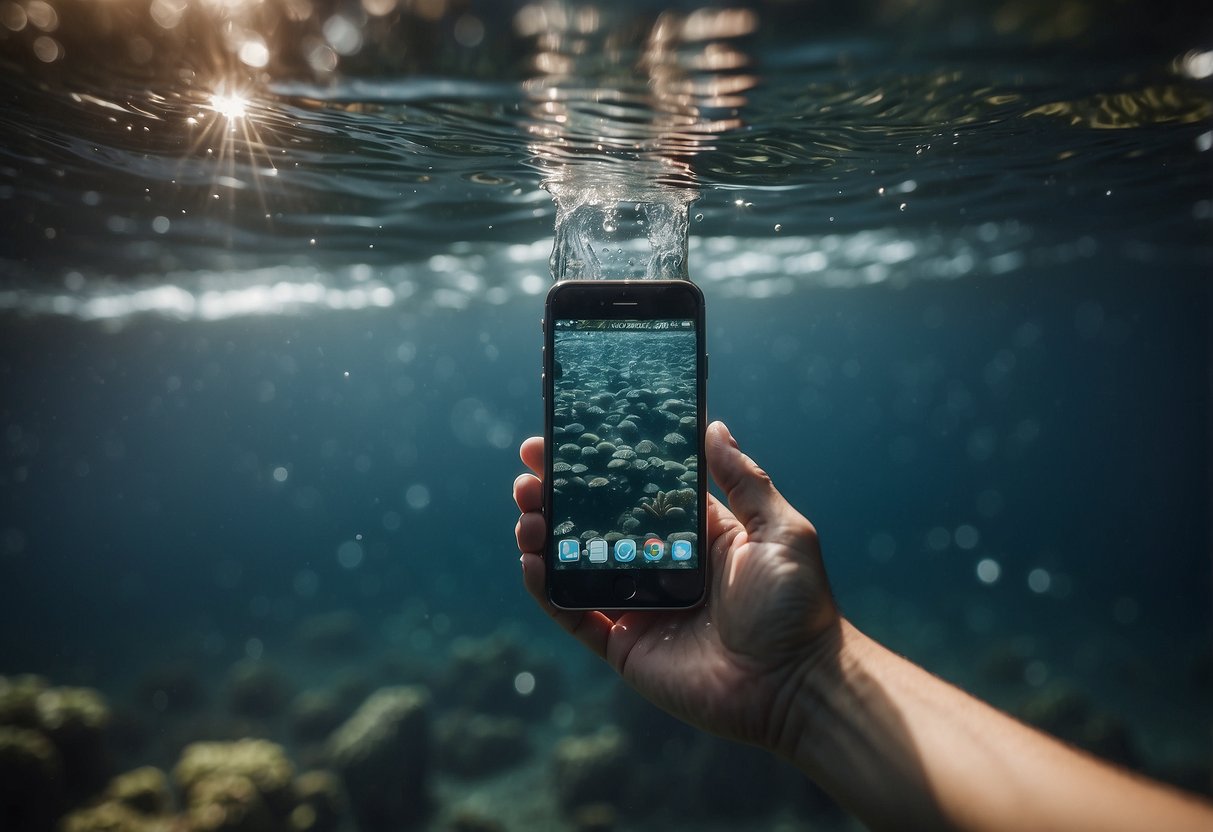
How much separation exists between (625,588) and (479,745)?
1313cm

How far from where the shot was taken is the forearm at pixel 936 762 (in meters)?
2.63

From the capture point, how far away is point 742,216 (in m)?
12.4

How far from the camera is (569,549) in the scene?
3.96 meters

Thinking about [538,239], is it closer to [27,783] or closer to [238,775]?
[238,775]

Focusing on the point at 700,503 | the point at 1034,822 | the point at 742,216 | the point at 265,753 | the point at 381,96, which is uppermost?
the point at 742,216

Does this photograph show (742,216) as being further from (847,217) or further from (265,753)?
(265,753)

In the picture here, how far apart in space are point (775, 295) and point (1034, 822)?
3296 centimetres

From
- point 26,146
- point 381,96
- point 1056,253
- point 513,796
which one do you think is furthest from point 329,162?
point 1056,253

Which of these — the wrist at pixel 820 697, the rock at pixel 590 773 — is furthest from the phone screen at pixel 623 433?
the rock at pixel 590 773

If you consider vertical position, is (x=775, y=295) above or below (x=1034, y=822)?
above

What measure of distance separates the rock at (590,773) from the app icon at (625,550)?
35.6 feet

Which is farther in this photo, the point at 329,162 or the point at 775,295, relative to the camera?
the point at 775,295

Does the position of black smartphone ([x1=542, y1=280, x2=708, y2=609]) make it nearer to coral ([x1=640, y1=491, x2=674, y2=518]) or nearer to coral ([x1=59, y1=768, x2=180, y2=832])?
coral ([x1=640, y1=491, x2=674, y2=518])

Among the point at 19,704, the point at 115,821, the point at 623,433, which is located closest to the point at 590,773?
the point at 115,821
